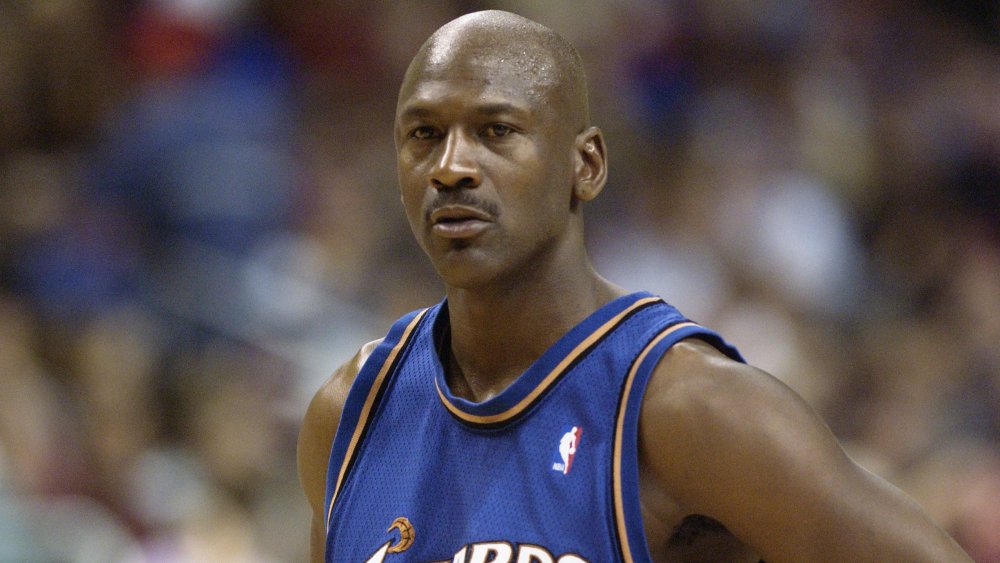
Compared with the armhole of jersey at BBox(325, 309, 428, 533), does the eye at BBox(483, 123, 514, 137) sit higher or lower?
higher

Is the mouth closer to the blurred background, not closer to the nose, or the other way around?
the nose

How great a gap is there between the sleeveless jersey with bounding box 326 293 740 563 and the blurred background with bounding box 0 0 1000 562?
111 inches

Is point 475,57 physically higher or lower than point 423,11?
lower

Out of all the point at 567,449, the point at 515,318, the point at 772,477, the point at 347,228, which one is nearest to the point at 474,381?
the point at 515,318

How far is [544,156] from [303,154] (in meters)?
4.55

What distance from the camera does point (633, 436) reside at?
255 cm

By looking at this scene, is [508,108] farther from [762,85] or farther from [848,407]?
[762,85]

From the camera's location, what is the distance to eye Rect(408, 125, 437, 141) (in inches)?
110

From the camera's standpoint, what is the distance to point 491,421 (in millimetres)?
2758

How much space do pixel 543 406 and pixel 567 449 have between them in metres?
0.13

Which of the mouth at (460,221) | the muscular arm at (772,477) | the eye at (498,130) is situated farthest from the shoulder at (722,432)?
the eye at (498,130)

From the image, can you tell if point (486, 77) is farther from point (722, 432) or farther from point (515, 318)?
point (722, 432)

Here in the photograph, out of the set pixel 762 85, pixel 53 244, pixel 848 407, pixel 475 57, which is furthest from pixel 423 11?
pixel 475 57

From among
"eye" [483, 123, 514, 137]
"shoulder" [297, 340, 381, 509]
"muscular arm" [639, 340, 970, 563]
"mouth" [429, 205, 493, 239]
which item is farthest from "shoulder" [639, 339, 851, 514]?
"shoulder" [297, 340, 381, 509]
